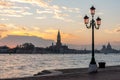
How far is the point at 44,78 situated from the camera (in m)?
30.1

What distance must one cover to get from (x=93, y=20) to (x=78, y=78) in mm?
8962

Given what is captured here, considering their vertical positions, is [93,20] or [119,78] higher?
[93,20]

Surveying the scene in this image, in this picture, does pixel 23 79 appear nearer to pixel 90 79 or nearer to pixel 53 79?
pixel 53 79

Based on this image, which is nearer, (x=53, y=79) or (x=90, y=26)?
(x=53, y=79)

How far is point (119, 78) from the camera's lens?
98.0ft

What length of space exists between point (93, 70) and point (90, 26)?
175 inches

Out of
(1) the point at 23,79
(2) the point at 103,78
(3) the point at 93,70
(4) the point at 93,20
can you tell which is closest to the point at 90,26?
(4) the point at 93,20

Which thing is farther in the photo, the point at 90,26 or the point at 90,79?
the point at 90,26

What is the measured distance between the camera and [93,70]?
37.2m

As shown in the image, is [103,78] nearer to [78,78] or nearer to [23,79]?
[78,78]

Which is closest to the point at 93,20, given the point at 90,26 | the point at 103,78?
the point at 90,26

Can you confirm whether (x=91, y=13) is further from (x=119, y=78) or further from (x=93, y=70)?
(x=119, y=78)

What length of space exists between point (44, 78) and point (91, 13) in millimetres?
9560

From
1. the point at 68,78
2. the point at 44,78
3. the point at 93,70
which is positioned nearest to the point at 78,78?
the point at 68,78
